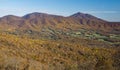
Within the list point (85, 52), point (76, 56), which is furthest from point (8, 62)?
point (85, 52)

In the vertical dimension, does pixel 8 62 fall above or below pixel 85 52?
above

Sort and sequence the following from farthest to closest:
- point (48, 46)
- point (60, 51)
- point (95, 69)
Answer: point (48, 46)
point (60, 51)
point (95, 69)

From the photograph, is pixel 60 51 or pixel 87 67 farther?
pixel 60 51

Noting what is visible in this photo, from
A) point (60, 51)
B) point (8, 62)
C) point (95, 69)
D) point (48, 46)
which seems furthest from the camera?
point (48, 46)

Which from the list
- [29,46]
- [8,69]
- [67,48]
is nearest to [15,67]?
[8,69]

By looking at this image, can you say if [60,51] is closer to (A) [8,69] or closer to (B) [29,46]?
(B) [29,46]

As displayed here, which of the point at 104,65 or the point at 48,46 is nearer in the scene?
the point at 104,65

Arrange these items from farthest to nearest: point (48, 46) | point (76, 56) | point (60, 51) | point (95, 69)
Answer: point (48, 46), point (60, 51), point (76, 56), point (95, 69)

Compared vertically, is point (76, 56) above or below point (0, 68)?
below

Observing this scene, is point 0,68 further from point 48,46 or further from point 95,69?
point 48,46
